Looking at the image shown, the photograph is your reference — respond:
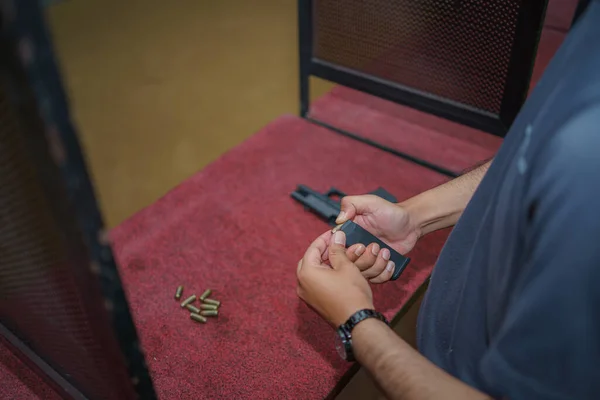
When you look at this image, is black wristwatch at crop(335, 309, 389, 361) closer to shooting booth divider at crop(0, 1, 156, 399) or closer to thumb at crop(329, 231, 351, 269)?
thumb at crop(329, 231, 351, 269)

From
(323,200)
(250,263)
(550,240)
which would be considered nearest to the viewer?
(550,240)

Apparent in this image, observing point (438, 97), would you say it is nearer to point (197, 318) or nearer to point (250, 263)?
point (250, 263)

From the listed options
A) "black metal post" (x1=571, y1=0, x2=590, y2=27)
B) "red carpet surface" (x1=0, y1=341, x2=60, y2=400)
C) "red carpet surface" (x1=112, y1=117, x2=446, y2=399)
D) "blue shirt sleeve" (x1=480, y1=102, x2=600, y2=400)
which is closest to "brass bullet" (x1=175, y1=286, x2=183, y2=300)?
"red carpet surface" (x1=112, y1=117, x2=446, y2=399)

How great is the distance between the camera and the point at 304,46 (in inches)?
53.9

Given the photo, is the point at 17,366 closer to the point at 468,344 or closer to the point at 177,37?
the point at 468,344

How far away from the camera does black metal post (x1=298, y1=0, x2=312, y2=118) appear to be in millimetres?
1299

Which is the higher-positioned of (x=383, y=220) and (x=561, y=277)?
(x=561, y=277)

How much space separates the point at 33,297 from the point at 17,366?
339 millimetres

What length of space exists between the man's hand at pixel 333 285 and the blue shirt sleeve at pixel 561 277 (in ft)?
0.76

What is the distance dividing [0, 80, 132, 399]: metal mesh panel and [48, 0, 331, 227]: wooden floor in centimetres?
76

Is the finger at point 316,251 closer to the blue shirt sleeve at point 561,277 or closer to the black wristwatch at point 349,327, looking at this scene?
the black wristwatch at point 349,327


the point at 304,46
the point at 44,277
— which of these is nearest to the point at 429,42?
the point at 304,46

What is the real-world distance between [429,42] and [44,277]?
0.94 metres

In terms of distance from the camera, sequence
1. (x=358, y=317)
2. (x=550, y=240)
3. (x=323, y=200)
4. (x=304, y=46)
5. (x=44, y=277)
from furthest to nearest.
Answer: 1. (x=304, y=46)
2. (x=323, y=200)
3. (x=358, y=317)
4. (x=44, y=277)
5. (x=550, y=240)
